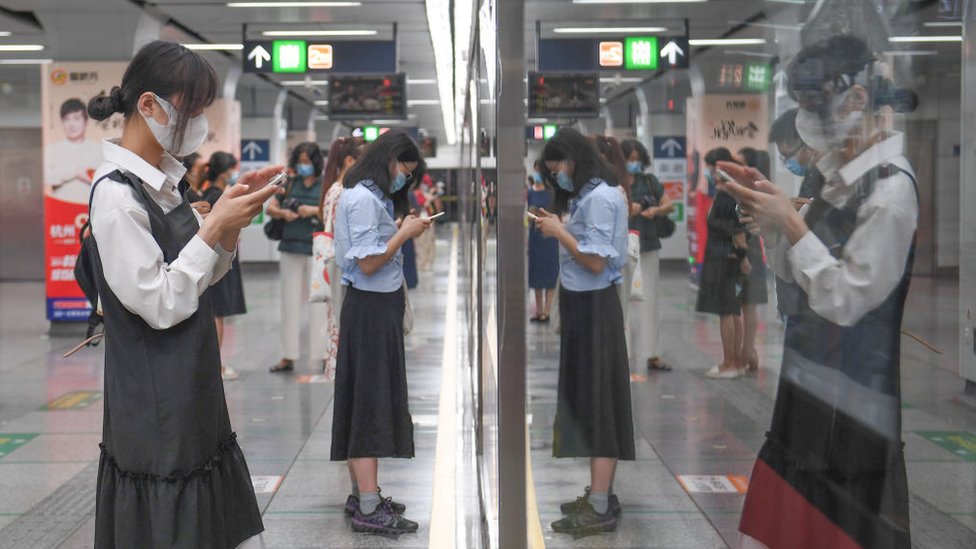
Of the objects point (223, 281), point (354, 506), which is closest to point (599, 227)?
point (354, 506)

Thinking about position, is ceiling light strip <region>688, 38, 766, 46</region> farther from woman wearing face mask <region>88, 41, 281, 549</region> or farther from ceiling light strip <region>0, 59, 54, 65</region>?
ceiling light strip <region>0, 59, 54, 65</region>

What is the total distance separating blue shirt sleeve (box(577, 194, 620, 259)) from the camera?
97.0 inches

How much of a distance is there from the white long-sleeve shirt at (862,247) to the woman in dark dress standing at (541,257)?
3.60ft

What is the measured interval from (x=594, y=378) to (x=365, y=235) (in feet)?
5.58

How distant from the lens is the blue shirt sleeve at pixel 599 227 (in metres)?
2.46

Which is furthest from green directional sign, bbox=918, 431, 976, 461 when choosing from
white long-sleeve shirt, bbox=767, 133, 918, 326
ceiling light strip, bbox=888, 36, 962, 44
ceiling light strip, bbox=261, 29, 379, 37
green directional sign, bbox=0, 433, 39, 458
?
ceiling light strip, bbox=261, 29, 379, 37

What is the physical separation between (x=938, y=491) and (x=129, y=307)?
5.16 ft

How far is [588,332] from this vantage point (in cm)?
270

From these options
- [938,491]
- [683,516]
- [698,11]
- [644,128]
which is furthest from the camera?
[683,516]

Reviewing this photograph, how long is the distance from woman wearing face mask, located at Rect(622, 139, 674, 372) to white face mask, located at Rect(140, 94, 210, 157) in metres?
0.95

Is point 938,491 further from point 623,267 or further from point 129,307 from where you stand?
point 129,307

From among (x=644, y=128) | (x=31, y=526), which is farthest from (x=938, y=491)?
(x=31, y=526)

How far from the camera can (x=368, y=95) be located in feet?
44.5

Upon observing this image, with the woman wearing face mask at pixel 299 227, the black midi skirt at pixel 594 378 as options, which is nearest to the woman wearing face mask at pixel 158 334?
the black midi skirt at pixel 594 378
